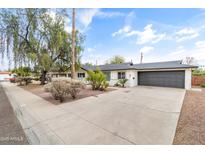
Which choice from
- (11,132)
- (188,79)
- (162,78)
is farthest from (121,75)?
(11,132)

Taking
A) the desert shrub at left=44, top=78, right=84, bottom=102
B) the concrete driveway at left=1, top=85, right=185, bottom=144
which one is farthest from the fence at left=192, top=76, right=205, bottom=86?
the desert shrub at left=44, top=78, right=84, bottom=102

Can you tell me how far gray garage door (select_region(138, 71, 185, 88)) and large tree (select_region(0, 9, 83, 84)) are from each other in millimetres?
11135

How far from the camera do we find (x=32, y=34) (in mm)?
11938

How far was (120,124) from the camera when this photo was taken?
3.77m

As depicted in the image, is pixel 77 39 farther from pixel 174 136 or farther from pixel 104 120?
pixel 174 136

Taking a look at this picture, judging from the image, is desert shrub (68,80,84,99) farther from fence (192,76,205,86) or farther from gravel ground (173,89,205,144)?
fence (192,76,205,86)

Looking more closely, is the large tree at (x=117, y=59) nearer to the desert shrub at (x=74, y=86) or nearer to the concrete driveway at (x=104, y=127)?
the desert shrub at (x=74, y=86)

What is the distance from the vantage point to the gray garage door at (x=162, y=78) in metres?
12.0

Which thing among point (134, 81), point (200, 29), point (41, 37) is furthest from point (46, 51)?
point (200, 29)

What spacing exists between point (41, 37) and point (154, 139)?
13980mm

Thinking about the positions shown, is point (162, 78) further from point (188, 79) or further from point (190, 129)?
point (190, 129)

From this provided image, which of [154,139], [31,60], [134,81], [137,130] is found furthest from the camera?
[134,81]

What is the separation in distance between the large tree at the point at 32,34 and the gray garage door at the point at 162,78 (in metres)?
11.1

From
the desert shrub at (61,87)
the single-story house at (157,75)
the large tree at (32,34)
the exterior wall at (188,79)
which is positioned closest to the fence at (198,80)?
the single-story house at (157,75)
